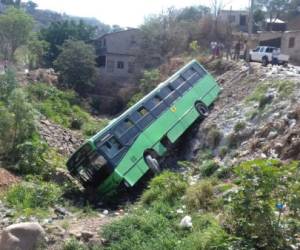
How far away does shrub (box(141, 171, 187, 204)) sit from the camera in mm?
11906

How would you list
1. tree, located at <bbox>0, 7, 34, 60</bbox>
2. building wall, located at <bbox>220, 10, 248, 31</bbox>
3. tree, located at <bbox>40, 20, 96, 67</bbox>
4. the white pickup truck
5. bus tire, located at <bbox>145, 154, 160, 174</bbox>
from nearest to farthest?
bus tire, located at <bbox>145, 154, 160, 174</bbox>
the white pickup truck
tree, located at <bbox>40, 20, 96, 67</bbox>
tree, located at <bbox>0, 7, 34, 60</bbox>
building wall, located at <bbox>220, 10, 248, 31</bbox>

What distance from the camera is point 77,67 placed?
37.2 metres

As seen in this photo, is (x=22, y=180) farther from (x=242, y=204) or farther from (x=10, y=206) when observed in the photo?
(x=242, y=204)

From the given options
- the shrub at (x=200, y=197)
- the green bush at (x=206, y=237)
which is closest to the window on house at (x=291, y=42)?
the shrub at (x=200, y=197)

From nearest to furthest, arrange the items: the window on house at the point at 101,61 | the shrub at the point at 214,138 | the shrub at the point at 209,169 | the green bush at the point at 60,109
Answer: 1. the shrub at the point at 209,169
2. the shrub at the point at 214,138
3. the green bush at the point at 60,109
4. the window on house at the point at 101,61

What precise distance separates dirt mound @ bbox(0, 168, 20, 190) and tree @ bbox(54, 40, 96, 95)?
2149 cm

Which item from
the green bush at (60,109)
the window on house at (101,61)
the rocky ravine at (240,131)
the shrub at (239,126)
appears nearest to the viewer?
the rocky ravine at (240,131)

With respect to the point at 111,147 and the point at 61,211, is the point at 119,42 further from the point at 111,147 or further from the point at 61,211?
the point at 61,211

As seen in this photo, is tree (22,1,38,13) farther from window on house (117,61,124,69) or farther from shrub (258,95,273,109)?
shrub (258,95,273,109)

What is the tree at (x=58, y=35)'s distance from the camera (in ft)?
152

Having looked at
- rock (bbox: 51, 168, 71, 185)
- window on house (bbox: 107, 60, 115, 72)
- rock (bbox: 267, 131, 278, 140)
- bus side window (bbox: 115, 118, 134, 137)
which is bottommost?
window on house (bbox: 107, 60, 115, 72)

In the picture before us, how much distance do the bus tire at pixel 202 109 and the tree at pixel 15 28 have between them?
109ft

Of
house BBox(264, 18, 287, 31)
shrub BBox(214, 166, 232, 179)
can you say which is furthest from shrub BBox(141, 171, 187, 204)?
house BBox(264, 18, 287, 31)

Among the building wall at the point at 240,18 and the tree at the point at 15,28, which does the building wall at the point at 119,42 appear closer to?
the tree at the point at 15,28
